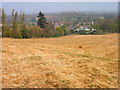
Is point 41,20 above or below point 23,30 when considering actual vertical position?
above

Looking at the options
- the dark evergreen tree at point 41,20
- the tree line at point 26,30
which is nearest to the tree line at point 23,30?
the tree line at point 26,30

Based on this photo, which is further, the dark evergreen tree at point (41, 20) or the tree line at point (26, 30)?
the dark evergreen tree at point (41, 20)

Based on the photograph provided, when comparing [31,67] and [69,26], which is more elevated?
[69,26]

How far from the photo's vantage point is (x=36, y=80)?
4.33m

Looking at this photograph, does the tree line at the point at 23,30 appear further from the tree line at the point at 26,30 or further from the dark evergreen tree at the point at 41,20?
the dark evergreen tree at the point at 41,20

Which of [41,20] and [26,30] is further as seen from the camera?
[41,20]

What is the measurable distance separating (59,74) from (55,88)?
829mm

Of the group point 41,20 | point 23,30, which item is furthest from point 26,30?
point 41,20

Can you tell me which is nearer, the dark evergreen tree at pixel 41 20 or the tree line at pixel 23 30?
the tree line at pixel 23 30

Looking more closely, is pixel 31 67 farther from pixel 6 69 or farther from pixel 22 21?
pixel 22 21

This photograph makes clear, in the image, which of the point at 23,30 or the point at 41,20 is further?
the point at 41,20

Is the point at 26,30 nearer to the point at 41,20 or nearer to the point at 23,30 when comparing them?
the point at 23,30

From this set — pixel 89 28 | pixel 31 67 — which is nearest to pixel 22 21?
pixel 89 28

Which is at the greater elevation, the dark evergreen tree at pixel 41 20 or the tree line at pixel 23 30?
the dark evergreen tree at pixel 41 20
